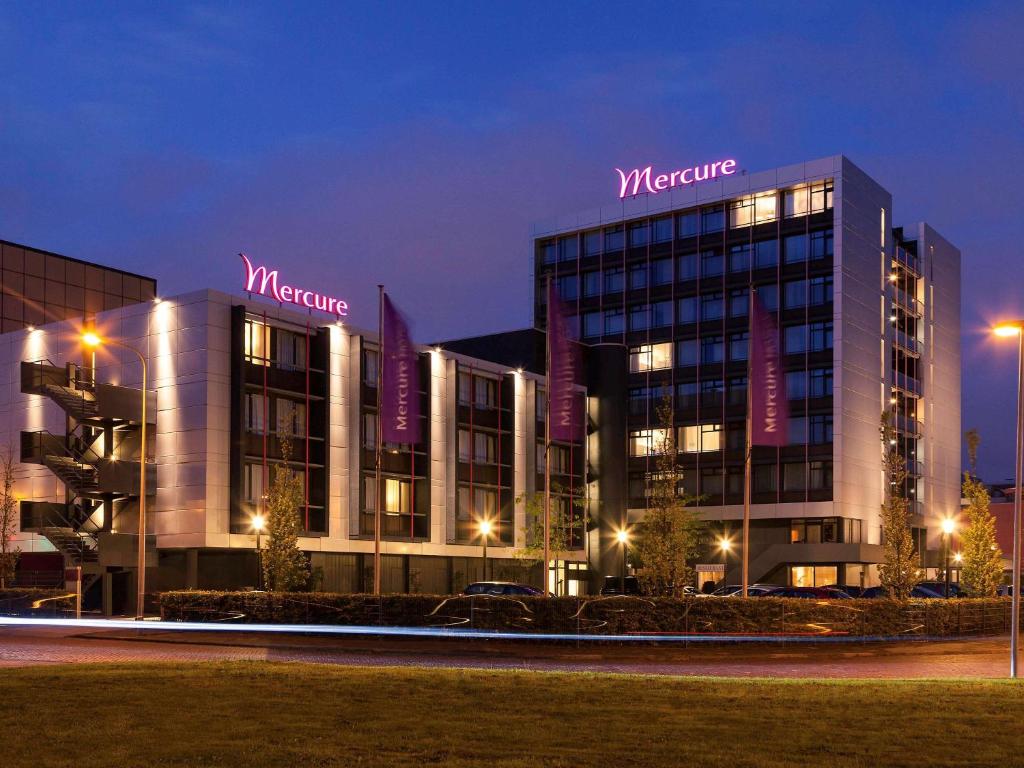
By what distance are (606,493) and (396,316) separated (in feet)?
152

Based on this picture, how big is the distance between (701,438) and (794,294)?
47.4 ft

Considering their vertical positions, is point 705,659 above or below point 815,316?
below

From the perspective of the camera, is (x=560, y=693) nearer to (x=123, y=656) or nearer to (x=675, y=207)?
(x=123, y=656)

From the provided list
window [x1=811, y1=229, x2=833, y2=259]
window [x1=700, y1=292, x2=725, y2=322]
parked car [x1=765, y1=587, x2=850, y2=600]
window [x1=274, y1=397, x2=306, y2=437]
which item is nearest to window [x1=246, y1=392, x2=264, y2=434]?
window [x1=274, y1=397, x2=306, y2=437]

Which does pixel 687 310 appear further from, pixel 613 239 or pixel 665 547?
pixel 665 547

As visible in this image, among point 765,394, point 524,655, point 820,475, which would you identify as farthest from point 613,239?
point 524,655

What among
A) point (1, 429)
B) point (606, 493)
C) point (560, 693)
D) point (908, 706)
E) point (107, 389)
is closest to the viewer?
point (908, 706)

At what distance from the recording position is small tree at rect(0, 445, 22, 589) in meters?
63.6

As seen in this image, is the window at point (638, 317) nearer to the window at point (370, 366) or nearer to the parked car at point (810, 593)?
the window at point (370, 366)

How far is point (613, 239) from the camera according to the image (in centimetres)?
10875

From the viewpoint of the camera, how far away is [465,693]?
2045cm

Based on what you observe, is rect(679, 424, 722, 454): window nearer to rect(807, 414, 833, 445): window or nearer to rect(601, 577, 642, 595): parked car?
rect(807, 414, 833, 445): window

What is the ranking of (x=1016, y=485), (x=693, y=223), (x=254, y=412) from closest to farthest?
(x=1016, y=485)
(x=254, y=412)
(x=693, y=223)

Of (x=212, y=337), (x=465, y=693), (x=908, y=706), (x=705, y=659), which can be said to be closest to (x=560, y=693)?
(x=465, y=693)
